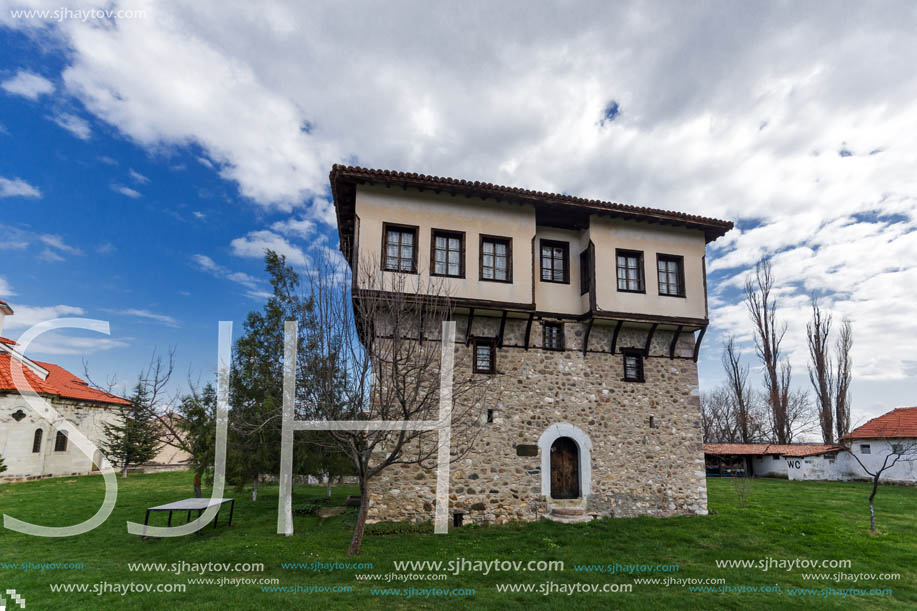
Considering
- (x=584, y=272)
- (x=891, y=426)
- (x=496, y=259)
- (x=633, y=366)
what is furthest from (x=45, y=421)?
(x=891, y=426)

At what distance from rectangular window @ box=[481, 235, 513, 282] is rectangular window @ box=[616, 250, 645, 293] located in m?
3.39

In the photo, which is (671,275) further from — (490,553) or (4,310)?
(4,310)

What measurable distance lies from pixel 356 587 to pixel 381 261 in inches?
270

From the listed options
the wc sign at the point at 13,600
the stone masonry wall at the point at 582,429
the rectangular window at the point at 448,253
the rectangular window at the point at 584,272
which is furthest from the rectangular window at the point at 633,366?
the wc sign at the point at 13,600

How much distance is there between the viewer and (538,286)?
13.1 m

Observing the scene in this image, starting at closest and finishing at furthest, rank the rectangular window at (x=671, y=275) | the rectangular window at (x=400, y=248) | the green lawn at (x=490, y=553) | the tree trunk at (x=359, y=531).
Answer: the green lawn at (x=490, y=553)
the tree trunk at (x=359, y=531)
the rectangular window at (x=400, y=248)
the rectangular window at (x=671, y=275)

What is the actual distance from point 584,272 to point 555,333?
6.50ft

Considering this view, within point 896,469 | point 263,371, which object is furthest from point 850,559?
point 896,469

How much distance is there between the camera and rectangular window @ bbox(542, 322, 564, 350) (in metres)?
13.2

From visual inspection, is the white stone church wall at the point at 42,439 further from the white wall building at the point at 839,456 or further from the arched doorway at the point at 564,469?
the white wall building at the point at 839,456

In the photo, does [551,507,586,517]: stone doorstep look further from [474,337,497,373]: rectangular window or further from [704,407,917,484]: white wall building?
[704,407,917,484]: white wall building

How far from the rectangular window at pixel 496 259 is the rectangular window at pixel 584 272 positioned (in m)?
2.42

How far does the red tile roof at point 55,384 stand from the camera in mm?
20859

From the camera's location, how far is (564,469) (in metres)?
12.8
